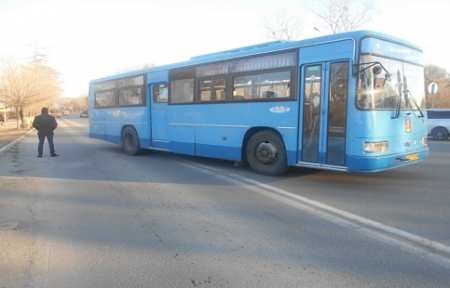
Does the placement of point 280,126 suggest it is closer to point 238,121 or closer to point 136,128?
point 238,121

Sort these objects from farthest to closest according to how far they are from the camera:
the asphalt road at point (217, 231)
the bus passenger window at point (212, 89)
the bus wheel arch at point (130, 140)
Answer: the bus wheel arch at point (130, 140) → the bus passenger window at point (212, 89) → the asphalt road at point (217, 231)

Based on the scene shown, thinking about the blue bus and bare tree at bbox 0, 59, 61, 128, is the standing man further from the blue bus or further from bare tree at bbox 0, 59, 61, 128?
bare tree at bbox 0, 59, 61, 128

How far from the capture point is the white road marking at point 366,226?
460cm

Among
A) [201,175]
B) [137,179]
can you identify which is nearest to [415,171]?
[201,175]

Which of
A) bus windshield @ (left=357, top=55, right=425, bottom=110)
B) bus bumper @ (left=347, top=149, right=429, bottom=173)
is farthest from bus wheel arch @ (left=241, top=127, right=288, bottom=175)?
bus windshield @ (left=357, top=55, right=425, bottom=110)

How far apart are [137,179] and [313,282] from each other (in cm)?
633

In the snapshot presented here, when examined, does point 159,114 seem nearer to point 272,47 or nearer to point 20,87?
point 272,47

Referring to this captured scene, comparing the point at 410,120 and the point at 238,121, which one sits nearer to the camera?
the point at 410,120

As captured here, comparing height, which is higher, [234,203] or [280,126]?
[280,126]

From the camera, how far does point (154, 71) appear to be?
521 inches

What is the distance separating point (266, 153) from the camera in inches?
372

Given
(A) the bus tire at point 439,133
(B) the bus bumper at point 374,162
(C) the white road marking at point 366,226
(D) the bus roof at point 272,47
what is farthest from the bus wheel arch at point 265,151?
(A) the bus tire at point 439,133

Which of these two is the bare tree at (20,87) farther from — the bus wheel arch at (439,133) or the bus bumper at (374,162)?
the bus bumper at (374,162)

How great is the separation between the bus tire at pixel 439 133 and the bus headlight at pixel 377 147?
18066mm
